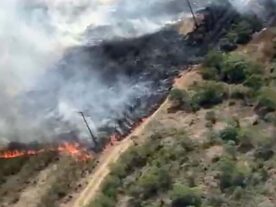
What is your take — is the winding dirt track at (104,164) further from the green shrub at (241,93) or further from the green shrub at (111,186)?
the green shrub at (241,93)

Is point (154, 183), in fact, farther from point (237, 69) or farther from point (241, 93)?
point (237, 69)

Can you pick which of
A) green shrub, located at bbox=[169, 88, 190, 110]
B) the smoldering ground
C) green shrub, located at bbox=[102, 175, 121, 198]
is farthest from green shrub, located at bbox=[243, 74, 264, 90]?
green shrub, located at bbox=[102, 175, 121, 198]

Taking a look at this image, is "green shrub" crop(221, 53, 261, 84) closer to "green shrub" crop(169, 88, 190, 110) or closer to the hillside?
the hillside

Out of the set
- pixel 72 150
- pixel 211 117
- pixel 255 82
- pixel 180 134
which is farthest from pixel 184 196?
pixel 255 82

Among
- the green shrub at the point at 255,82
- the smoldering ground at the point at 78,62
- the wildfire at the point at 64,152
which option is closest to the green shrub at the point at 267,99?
the green shrub at the point at 255,82

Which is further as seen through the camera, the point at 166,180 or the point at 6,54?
the point at 6,54

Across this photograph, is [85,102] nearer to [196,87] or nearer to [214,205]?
[196,87]

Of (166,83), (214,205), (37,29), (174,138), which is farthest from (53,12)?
(214,205)
